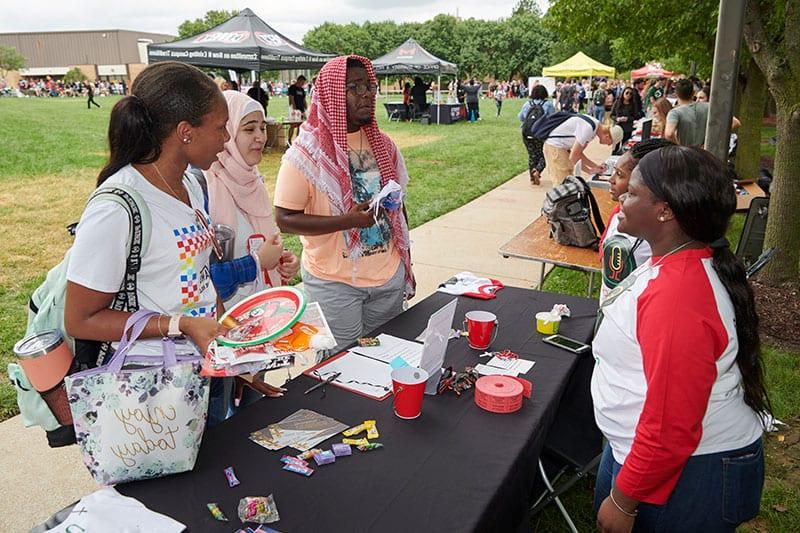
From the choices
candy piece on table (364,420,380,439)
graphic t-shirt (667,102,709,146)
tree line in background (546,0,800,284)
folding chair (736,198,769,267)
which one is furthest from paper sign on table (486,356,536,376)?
graphic t-shirt (667,102,709,146)

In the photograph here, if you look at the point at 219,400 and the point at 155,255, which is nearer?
the point at 155,255

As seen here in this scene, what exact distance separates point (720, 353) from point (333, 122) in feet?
6.12

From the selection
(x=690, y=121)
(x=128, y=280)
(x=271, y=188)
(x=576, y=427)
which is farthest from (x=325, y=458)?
(x=271, y=188)

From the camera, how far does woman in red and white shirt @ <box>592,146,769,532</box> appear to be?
1.40 m

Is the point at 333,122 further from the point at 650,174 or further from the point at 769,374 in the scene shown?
the point at 769,374

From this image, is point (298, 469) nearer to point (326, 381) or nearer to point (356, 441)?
point (356, 441)

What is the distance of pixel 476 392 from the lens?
1.95 metres

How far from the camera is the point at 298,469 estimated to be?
5.15 ft

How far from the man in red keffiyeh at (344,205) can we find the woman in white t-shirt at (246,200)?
0.14 m

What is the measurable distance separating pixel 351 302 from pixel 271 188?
24.6 ft

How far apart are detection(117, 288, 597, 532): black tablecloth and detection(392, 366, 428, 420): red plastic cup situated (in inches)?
1.4

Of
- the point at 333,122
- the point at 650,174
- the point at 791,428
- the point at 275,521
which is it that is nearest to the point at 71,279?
the point at 275,521

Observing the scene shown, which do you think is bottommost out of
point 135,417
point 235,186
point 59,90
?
point 135,417

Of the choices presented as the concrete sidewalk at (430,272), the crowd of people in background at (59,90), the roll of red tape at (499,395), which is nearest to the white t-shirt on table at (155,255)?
the roll of red tape at (499,395)
